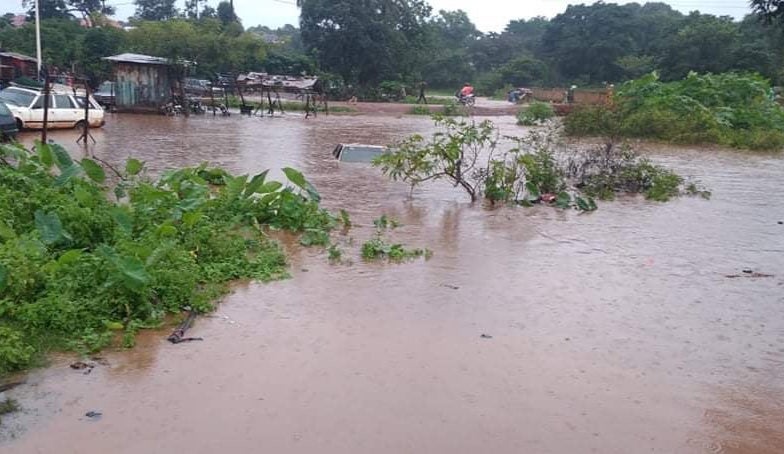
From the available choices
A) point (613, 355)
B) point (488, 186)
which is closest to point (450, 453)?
point (613, 355)

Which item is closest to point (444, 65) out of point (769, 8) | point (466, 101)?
point (466, 101)

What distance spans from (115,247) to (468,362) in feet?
11.1

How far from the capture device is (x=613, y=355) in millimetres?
5953

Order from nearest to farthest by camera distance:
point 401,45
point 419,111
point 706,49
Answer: point 419,111, point 706,49, point 401,45

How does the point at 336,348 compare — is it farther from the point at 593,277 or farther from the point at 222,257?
the point at 593,277

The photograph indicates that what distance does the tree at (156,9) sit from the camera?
201 ft

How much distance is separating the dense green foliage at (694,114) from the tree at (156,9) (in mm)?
43178

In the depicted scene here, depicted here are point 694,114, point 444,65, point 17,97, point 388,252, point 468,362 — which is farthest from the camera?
point 444,65

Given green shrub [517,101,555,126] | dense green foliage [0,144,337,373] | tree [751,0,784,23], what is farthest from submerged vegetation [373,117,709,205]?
green shrub [517,101,555,126]

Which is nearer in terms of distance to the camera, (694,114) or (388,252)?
(388,252)

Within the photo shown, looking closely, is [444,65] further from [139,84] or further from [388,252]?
[388,252]

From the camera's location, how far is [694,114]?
26.2 m

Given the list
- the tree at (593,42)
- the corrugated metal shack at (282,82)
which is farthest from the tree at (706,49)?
the corrugated metal shack at (282,82)

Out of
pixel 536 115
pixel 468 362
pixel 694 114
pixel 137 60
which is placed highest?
pixel 137 60
